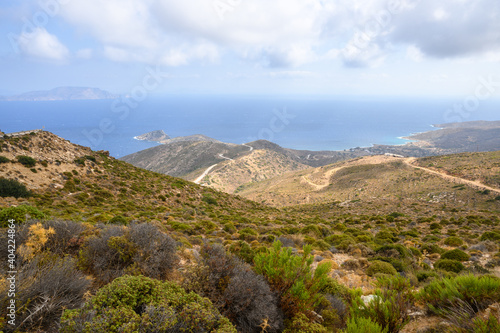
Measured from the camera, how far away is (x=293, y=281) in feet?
15.1

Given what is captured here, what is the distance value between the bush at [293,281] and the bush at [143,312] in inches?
57.1

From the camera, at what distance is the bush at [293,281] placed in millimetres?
4309

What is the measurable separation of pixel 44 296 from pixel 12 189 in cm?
1658

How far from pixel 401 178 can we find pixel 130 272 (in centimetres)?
5660

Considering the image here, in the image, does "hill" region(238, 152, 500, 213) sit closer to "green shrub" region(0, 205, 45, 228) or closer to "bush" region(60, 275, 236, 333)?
"bush" region(60, 275, 236, 333)

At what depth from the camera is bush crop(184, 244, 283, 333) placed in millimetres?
3900

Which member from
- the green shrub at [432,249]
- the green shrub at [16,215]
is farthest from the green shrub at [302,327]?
the green shrub at [432,249]

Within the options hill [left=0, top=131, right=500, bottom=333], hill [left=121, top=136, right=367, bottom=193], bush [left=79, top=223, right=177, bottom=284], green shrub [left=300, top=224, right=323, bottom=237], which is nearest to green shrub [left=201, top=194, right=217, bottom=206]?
hill [left=0, top=131, right=500, bottom=333]

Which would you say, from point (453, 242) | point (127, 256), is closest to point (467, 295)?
point (127, 256)

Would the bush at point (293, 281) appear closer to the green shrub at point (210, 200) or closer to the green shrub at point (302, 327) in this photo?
the green shrub at point (302, 327)

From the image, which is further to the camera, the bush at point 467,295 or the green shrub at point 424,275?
the green shrub at point 424,275

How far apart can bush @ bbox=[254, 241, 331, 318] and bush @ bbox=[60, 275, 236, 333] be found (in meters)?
1.45

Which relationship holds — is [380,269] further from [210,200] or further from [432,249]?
[210,200]

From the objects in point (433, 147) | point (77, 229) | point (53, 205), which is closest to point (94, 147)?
point (53, 205)
